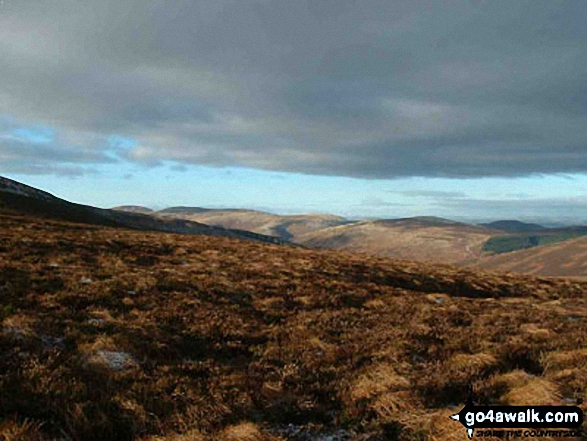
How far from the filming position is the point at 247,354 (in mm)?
11398

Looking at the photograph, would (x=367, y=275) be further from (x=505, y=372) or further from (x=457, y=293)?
(x=505, y=372)

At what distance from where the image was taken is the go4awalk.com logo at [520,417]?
678 centimetres

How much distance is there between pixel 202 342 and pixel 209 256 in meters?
17.5

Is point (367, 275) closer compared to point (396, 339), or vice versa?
point (396, 339)

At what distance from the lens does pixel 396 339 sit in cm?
1278

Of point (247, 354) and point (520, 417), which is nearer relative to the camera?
point (520, 417)

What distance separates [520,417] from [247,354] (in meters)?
7.06

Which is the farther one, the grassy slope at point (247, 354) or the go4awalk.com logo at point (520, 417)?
the grassy slope at point (247, 354)

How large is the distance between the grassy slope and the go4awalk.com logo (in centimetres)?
30

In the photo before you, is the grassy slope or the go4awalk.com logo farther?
the grassy slope

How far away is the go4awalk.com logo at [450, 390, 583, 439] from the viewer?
6.78 m

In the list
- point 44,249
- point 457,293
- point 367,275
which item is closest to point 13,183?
point 44,249

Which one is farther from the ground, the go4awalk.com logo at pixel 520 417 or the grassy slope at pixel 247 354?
the go4awalk.com logo at pixel 520 417

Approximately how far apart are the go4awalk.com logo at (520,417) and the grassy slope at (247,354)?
305mm
